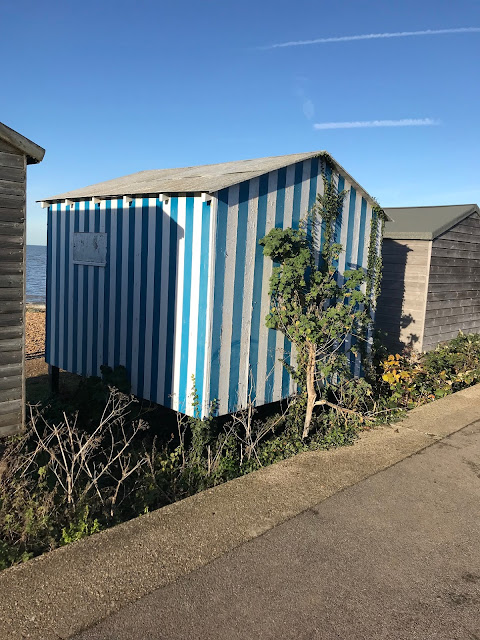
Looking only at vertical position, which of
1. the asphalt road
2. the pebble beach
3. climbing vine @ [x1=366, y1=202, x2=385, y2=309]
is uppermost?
climbing vine @ [x1=366, y1=202, x2=385, y2=309]

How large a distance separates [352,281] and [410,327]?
4.44 m

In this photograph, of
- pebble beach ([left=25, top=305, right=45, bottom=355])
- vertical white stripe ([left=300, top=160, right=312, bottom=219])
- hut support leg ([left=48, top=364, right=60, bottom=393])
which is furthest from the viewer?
pebble beach ([left=25, top=305, right=45, bottom=355])

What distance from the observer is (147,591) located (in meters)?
3.00

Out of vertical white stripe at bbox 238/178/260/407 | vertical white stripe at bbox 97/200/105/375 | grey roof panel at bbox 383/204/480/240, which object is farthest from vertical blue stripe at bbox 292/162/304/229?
grey roof panel at bbox 383/204/480/240

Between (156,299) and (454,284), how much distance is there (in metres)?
7.34

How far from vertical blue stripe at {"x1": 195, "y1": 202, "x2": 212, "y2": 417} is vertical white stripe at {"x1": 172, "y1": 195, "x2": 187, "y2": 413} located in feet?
1.09

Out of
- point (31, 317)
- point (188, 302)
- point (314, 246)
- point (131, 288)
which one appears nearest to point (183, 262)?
point (188, 302)

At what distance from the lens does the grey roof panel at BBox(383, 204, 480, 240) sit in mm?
10375

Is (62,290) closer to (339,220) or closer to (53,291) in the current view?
(53,291)

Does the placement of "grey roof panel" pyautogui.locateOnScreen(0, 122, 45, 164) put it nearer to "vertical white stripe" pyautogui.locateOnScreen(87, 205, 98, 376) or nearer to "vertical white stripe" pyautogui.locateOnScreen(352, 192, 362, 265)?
"vertical white stripe" pyautogui.locateOnScreen(87, 205, 98, 376)

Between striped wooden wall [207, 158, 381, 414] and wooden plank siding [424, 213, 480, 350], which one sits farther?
wooden plank siding [424, 213, 480, 350]

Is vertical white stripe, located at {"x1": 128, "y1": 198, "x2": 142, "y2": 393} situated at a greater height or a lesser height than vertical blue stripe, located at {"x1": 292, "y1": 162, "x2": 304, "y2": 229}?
lesser

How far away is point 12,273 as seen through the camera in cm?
→ 459

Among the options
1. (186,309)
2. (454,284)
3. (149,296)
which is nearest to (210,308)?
(186,309)
